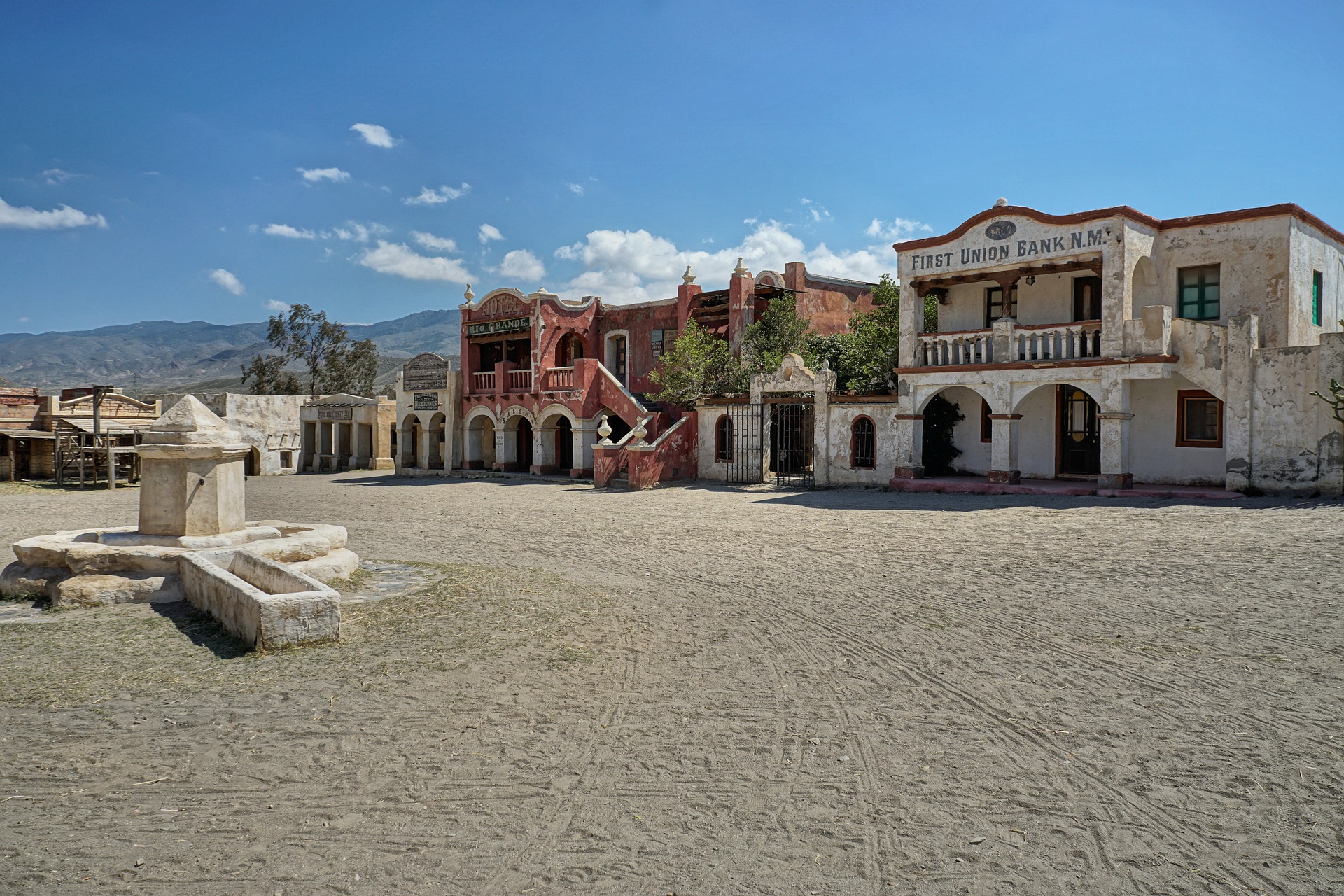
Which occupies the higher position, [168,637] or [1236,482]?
[1236,482]

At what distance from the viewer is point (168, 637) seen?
7520 millimetres

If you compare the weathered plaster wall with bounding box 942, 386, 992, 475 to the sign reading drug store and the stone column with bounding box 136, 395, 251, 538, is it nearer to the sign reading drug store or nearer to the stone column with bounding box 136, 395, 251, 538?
the sign reading drug store

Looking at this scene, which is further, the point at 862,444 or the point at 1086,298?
the point at 862,444

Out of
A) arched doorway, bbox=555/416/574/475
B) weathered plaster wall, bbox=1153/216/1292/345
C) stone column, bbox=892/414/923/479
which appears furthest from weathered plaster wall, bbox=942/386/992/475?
arched doorway, bbox=555/416/574/475

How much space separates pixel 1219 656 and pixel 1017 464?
15.7 m

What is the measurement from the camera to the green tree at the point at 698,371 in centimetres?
2642

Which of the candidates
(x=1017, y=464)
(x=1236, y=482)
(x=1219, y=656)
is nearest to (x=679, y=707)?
(x=1219, y=656)

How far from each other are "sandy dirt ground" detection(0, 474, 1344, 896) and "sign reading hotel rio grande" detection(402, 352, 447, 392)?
24.0 meters

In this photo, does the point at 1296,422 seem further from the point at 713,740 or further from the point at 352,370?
the point at 352,370

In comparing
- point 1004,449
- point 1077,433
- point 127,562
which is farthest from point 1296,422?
point 127,562

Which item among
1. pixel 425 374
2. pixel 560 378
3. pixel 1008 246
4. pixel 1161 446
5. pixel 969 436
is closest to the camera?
pixel 1161 446

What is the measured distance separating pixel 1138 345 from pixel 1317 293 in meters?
4.99

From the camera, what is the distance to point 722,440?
25.2 meters

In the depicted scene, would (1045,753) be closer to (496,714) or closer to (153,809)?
(496,714)
